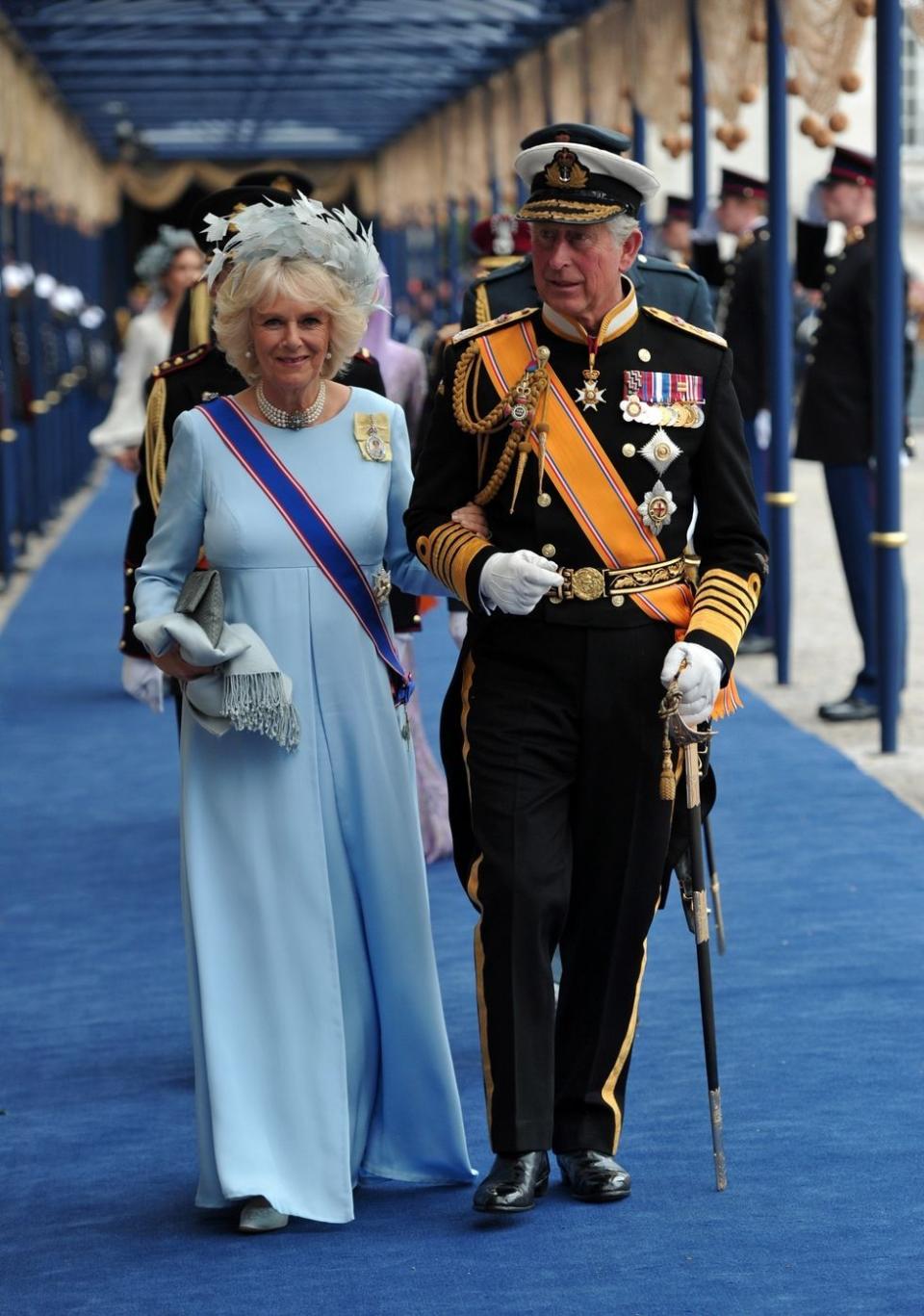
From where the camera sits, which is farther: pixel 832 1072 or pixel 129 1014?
pixel 129 1014

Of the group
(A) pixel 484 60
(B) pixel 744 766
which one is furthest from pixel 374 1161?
(A) pixel 484 60

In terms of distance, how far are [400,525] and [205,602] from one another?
1.26 feet

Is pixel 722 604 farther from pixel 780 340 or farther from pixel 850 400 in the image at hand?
pixel 780 340

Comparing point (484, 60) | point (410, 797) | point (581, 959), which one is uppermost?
point (484, 60)

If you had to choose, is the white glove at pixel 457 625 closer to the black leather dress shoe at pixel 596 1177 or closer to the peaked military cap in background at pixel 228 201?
the peaked military cap in background at pixel 228 201

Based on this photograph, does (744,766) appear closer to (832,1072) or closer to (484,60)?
(832,1072)

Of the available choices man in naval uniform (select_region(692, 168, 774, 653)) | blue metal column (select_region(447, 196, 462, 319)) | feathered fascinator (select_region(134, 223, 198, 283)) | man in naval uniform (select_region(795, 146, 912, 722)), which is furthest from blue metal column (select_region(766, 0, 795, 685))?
blue metal column (select_region(447, 196, 462, 319))

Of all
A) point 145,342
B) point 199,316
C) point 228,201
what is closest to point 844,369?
point 145,342

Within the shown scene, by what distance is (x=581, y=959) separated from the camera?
3980 mm

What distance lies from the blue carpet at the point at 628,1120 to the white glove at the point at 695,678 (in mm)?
846

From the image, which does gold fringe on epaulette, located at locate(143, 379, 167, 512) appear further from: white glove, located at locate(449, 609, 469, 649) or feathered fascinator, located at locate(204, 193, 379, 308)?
white glove, located at locate(449, 609, 469, 649)

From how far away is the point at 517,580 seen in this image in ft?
12.1

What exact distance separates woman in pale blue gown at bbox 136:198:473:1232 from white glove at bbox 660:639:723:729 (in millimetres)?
526

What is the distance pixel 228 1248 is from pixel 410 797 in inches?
30.6
